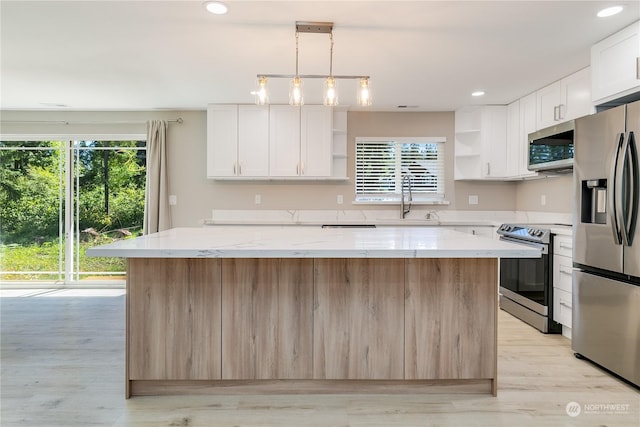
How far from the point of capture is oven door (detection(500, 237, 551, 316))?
3.33m

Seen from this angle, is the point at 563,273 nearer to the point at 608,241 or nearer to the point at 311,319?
the point at 608,241

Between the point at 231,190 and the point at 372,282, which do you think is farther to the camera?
the point at 231,190

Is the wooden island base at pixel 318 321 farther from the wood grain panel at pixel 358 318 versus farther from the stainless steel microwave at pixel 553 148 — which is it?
the stainless steel microwave at pixel 553 148

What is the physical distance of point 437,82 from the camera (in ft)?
12.1

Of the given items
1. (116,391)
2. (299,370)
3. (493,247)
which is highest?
(493,247)

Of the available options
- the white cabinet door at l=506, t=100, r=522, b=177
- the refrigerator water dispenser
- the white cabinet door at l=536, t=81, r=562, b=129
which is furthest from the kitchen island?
the white cabinet door at l=506, t=100, r=522, b=177

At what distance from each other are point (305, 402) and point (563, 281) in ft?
7.96

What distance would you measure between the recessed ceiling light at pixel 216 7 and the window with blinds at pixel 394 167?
2.81m

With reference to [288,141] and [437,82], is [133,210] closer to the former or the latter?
[288,141]

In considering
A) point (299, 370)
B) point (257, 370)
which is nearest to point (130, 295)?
point (257, 370)

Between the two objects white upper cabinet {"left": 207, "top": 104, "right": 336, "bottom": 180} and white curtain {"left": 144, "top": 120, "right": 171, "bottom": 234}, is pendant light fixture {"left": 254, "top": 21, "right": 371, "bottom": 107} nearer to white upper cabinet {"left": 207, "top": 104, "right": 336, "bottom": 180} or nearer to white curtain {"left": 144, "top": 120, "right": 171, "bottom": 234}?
white upper cabinet {"left": 207, "top": 104, "right": 336, "bottom": 180}

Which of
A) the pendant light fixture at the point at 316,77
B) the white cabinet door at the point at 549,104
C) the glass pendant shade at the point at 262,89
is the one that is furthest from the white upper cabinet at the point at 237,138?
the white cabinet door at the point at 549,104

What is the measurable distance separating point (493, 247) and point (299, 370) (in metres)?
1.25

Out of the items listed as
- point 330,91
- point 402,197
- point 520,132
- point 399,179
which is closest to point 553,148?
point 520,132
